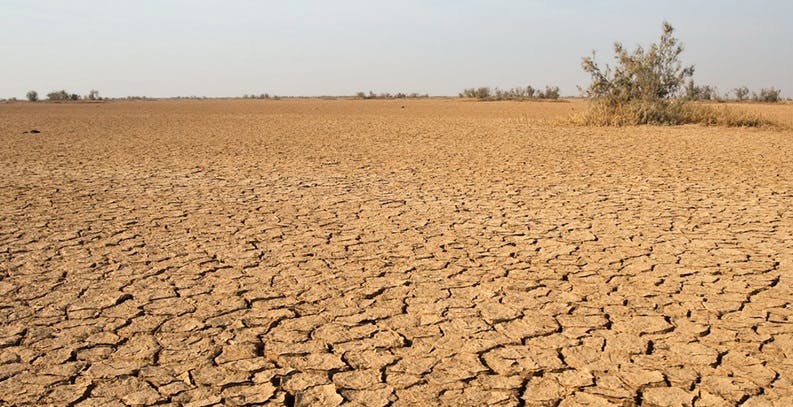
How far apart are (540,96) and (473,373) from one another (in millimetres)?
40211

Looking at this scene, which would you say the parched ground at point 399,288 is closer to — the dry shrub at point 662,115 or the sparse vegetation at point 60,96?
the dry shrub at point 662,115

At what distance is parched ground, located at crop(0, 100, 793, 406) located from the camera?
2514 mm

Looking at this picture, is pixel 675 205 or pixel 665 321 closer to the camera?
pixel 665 321

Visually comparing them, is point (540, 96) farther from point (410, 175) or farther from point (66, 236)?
point (66, 236)

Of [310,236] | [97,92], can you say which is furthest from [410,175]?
[97,92]

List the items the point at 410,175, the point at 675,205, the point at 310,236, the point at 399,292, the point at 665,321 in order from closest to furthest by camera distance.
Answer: the point at 665,321 → the point at 399,292 → the point at 310,236 → the point at 675,205 → the point at 410,175

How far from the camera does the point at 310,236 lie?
486 centimetres

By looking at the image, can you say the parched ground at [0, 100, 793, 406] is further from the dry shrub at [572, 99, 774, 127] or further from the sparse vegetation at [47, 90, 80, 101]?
the sparse vegetation at [47, 90, 80, 101]

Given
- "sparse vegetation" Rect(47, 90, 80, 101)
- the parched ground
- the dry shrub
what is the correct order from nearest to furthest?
the parched ground < the dry shrub < "sparse vegetation" Rect(47, 90, 80, 101)

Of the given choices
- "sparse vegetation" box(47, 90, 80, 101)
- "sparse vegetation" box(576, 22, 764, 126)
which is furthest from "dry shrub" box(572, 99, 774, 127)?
"sparse vegetation" box(47, 90, 80, 101)

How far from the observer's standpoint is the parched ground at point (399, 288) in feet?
8.25

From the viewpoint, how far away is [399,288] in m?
3.64

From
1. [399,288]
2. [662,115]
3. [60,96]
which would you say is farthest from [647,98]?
[60,96]

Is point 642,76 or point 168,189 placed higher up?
point 642,76
